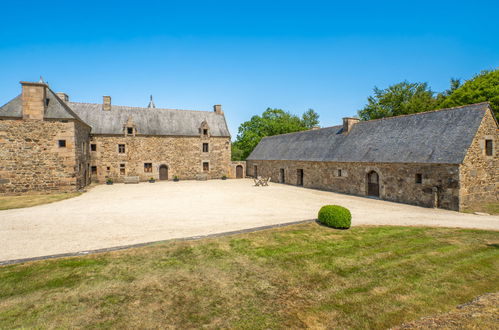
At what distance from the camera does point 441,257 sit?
7320 mm

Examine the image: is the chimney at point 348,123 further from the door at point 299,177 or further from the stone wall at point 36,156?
the stone wall at point 36,156

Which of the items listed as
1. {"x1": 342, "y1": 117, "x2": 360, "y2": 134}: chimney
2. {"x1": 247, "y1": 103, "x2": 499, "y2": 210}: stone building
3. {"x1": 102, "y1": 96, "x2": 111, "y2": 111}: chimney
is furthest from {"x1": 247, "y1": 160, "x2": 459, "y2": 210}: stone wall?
{"x1": 102, "y1": 96, "x2": 111, "y2": 111}: chimney

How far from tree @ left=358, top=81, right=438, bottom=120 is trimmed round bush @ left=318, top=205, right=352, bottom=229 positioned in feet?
97.4

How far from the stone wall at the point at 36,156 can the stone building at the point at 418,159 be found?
20.6m

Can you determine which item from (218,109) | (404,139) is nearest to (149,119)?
(218,109)

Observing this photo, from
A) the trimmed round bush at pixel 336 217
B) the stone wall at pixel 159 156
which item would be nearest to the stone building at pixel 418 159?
the trimmed round bush at pixel 336 217

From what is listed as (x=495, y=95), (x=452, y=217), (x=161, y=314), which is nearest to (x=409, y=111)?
(x=495, y=95)

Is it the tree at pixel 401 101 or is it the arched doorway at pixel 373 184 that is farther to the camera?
the tree at pixel 401 101

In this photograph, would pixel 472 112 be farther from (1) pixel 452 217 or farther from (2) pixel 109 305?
(2) pixel 109 305

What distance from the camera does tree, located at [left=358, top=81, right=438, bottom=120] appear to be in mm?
32997

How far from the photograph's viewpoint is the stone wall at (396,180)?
14.0m

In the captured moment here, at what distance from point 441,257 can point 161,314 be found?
24.8 ft

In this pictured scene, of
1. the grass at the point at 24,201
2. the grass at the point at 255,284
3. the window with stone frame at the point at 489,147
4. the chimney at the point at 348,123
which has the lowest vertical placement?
the grass at the point at 255,284

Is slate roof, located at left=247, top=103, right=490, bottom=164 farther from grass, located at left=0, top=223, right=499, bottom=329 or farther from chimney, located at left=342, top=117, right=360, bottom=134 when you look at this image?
grass, located at left=0, top=223, right=499, bottom=329
